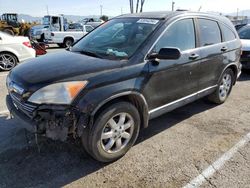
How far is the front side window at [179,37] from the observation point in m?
3.74

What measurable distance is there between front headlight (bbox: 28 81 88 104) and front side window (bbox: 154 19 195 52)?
1355 mm

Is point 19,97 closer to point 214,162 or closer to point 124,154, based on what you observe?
point 124,154

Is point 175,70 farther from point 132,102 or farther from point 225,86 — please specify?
point 225,86

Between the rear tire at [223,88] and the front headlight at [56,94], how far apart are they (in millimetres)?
3318

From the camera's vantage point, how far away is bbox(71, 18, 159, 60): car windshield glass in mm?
3563

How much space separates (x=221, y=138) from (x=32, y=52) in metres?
6.94

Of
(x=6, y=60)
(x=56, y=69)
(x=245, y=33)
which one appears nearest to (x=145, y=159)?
(x=56, y=69)

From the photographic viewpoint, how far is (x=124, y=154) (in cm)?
351

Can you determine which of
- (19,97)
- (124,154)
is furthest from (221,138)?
(19,97)

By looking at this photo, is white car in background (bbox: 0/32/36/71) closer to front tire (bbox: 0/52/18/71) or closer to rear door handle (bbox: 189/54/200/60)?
front tire (bbox: 0/52/18/71)

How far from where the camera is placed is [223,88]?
543 centimetres

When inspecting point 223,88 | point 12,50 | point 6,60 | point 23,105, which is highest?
point 12,50

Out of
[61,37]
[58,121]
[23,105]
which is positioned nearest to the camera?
[58,121]

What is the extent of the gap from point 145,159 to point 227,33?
128 inches
